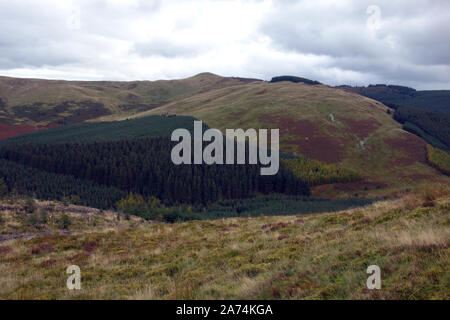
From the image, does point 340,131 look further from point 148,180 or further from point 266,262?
point 266,262

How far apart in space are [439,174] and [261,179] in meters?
62.6

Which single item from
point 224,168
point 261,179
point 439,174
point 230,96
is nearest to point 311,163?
point 261,179

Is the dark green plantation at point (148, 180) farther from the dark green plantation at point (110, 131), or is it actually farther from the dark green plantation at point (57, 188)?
the dark green plantation at point (110, 131)

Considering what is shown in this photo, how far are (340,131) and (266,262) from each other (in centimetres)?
12255

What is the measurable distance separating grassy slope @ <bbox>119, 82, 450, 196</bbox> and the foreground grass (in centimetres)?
7372

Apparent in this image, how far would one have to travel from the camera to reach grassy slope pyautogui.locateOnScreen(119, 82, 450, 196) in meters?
97.7

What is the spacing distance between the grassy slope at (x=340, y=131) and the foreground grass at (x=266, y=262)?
73.7 m

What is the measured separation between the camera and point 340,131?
122750 mm

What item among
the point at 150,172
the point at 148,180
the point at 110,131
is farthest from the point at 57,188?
the point at 110,131

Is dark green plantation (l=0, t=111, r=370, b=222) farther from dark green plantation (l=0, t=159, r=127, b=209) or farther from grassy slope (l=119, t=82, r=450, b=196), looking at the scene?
grassy slope (l=119, t=82, r=450, b=196)

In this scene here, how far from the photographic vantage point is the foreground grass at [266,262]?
755 cm

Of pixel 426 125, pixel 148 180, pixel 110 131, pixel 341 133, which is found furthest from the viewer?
pixel 426 125

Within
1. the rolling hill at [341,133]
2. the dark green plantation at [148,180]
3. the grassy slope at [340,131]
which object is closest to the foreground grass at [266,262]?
the dark green plantation at [148,180]

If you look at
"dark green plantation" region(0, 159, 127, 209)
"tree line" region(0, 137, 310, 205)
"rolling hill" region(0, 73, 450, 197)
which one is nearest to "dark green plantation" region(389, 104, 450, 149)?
"rolling hill" region(0, 73, 450, 197)
